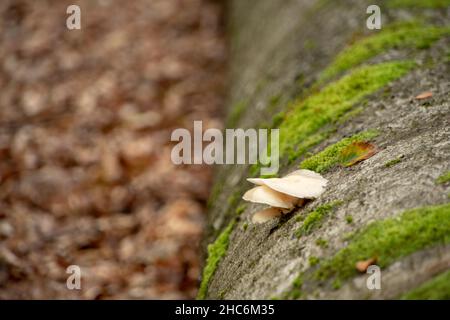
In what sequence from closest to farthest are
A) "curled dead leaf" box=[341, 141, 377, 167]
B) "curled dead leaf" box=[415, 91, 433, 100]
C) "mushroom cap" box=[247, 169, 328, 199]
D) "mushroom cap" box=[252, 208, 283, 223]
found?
1. "mushroom cap" box=[247, 169, 328, 199]
2. "mushroom cap" box=[252, 208, 283, 223]
3. "curled dead leaf" box=[341, 141, 377, 167]
4. "curled dead leaf" box=[415, 91, 433, 100]

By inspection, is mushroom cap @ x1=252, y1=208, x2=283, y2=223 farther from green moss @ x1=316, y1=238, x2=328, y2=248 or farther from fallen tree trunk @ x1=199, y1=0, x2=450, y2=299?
green moss @ x1=316, y1=238, x2=328, y2=248

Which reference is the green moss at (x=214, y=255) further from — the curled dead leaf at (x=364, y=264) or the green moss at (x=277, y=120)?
the curled dead leaf at (x=364, y=264)

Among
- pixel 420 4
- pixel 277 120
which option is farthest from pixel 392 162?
pixel 420 4

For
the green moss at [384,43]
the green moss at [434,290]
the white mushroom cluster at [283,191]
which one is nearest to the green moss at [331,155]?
the white mushroom cluster at [283,191]

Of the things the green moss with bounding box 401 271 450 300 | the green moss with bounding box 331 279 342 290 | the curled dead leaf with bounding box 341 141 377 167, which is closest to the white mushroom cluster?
the curled dead leaf with bounding box 341 141 377 167

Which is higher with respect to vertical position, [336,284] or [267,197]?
[267,197]

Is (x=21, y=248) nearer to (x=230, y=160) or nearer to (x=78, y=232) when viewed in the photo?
(x=78, y=232)

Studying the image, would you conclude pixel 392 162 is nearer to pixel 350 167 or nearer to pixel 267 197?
pixel 350 167
